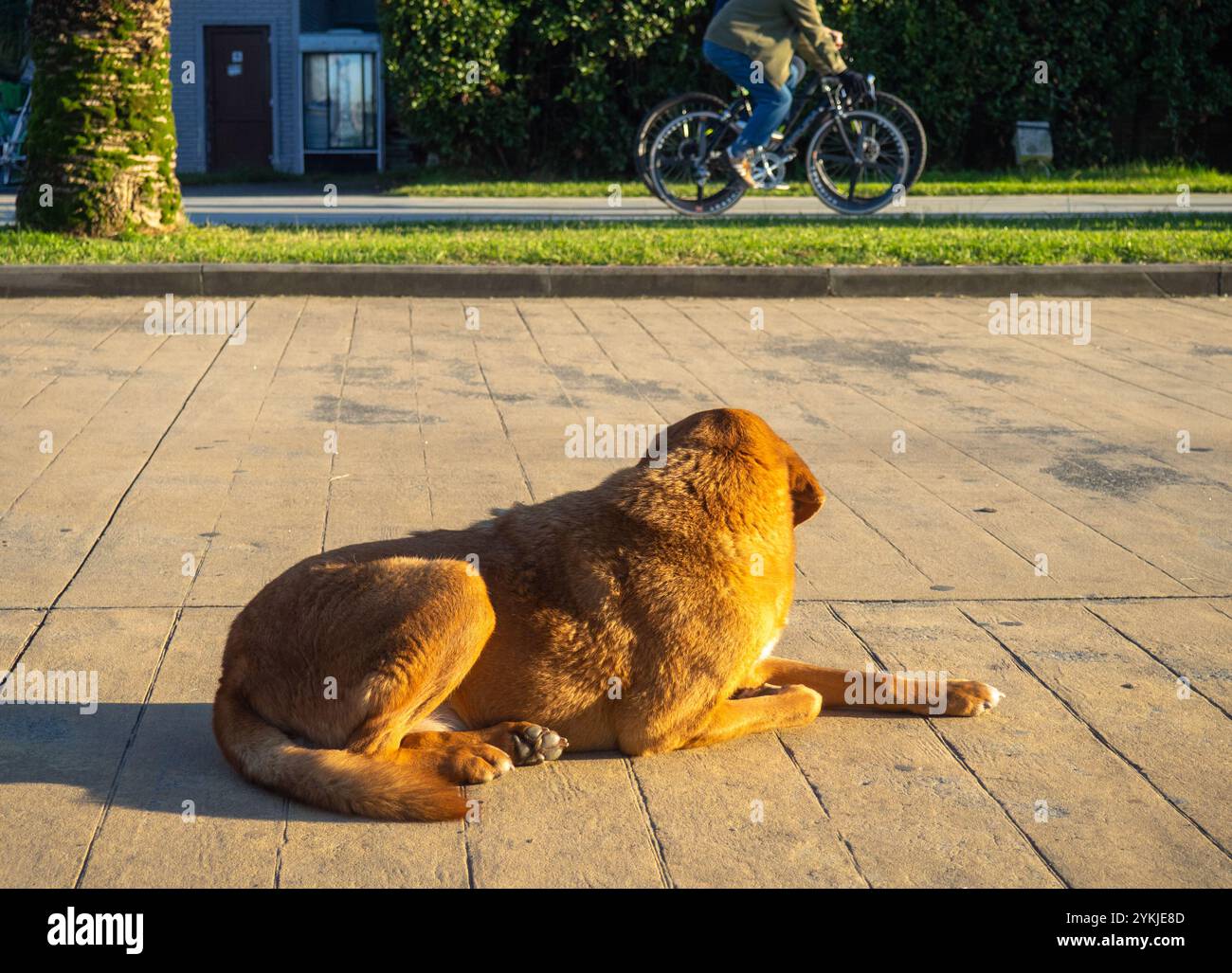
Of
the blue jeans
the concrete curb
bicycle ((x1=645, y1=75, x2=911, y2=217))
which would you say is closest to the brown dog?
the concrete curb

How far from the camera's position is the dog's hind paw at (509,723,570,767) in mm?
3547

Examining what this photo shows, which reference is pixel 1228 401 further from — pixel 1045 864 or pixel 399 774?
pixel 399 774

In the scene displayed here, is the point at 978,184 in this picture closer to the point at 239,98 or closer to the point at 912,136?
the point at 912,136

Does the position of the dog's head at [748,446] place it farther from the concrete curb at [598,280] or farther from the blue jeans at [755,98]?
the blue jeans at [755,98]

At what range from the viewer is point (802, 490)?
12.3 feet

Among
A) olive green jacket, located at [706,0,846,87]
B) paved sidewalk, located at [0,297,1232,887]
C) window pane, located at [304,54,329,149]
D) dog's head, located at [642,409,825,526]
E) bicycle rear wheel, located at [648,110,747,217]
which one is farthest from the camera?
window pane, located at [304,54,329,149]

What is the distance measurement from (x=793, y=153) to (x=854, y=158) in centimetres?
61

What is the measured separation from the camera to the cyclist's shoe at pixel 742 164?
14570 mm

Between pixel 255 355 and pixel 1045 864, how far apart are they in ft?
22.2

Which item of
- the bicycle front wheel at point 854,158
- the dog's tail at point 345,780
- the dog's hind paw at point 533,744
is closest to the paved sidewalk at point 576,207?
the bicycle front wheel at point 854,158

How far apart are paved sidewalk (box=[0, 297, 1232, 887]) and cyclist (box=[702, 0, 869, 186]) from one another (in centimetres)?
427

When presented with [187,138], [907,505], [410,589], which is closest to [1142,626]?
[907,505]

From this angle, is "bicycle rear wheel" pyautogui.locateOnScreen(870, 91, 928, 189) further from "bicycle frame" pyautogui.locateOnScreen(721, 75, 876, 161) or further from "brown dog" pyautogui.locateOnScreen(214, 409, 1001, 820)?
"brown dog" pyautogui.locateOnScreen(214, 409, 1001, 820)

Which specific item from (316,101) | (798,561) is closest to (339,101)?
(316,101)
